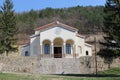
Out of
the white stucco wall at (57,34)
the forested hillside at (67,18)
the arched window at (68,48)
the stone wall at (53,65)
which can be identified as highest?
the forested hillside at (67,18)

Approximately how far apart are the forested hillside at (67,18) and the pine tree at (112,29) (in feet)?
204

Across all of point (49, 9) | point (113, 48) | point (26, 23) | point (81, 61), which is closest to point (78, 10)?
point (49, 9)

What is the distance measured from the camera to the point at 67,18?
116 meters

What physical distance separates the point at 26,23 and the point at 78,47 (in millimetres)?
51508

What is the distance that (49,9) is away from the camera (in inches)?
4732

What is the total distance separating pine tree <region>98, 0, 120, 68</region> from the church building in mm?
19324

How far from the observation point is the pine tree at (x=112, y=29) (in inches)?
1147

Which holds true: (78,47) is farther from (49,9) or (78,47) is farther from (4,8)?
(49,9)

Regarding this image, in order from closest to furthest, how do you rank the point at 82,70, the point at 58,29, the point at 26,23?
1. the point at 82,70
2. the point at 58,29
3. the point at 26,23

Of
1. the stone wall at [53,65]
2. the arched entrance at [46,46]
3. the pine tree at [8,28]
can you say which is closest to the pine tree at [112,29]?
the stone wall at [53,65]

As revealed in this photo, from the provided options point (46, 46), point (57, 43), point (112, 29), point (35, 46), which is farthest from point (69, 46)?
point (112, 29)

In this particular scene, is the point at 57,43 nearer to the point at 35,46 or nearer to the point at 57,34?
the point at 57,34

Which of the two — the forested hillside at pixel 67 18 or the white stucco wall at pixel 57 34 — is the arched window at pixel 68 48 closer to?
the white stucco wall at pixel 57 34

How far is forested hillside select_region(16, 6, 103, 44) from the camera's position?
10175 centimetres
